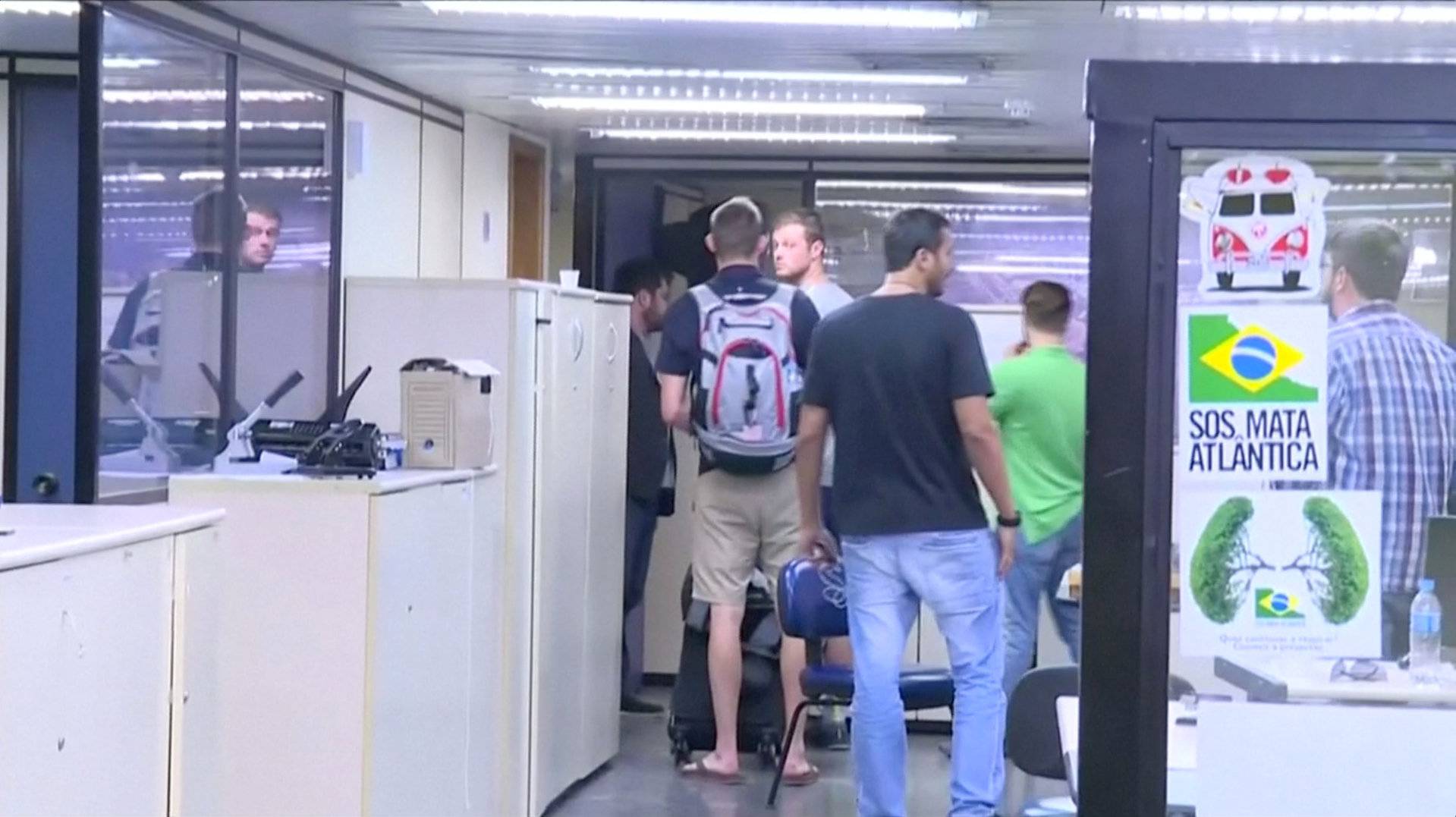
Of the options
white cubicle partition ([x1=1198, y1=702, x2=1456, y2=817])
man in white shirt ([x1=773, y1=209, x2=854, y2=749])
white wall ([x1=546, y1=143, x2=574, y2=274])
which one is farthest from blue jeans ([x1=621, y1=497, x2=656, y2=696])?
white cubicle partition ([x1=1198, y1=702, x2=1456, y2=817])

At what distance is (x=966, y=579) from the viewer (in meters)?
4.76

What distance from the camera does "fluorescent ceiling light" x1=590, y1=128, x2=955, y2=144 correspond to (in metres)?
8.00

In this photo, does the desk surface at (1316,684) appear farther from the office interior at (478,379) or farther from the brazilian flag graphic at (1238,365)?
the brazilian flag graphic at (1238,365)

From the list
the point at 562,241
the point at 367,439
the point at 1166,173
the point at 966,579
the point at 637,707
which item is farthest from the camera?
the point at 562,241

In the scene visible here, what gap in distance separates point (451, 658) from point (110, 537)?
200cm

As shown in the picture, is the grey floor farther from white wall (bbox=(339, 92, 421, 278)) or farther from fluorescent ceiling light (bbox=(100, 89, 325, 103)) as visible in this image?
fluorescent ceiling light (bbox=(100, 89, 325, 103))

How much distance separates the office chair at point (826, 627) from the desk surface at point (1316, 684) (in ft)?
8.69

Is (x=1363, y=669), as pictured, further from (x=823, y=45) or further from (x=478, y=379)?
(x=823, y=45)

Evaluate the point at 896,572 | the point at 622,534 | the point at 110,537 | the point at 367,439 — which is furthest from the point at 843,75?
the point at 110,537

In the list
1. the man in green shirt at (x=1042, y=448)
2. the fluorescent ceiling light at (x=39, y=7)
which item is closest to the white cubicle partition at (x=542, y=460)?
the fluorescent ceiling light at (x=39, y=7)

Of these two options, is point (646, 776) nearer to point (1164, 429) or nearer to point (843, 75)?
point (843, 75)

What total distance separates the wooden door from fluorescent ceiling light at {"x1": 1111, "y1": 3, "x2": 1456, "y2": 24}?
12.4ft

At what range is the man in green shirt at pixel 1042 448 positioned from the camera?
18.8ft

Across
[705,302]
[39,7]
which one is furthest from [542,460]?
[39,7]
